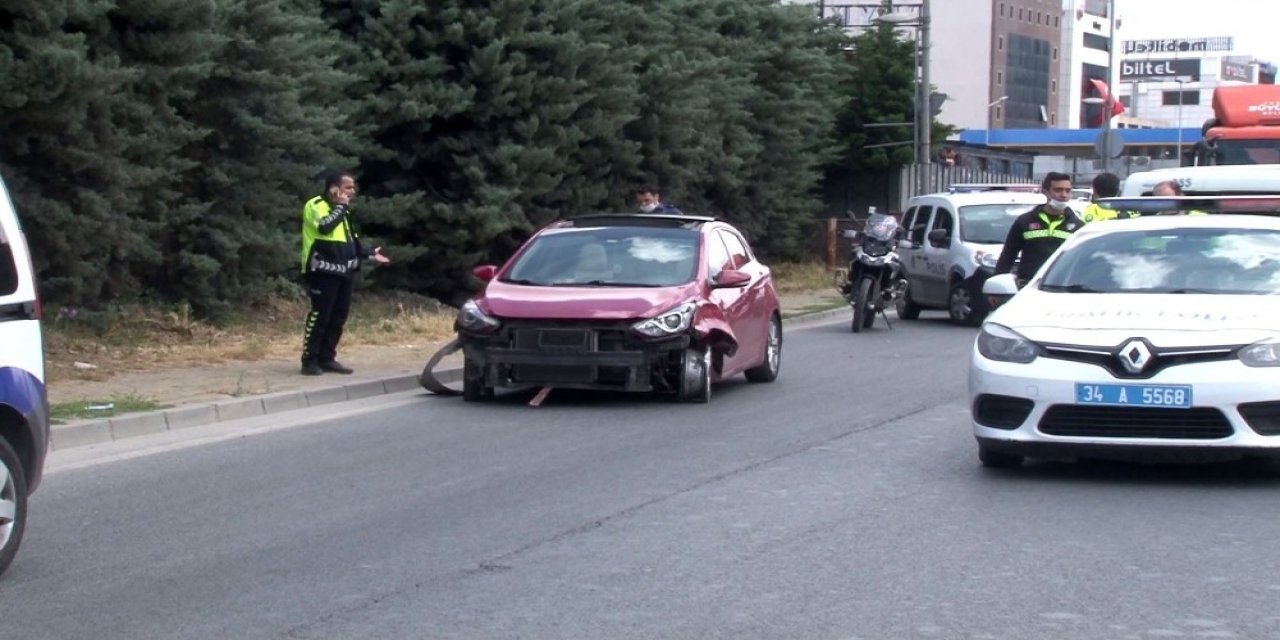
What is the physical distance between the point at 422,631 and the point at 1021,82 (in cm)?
12269

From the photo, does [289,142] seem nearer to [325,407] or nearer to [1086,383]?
[325,407]

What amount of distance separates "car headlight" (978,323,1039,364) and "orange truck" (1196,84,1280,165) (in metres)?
17.0

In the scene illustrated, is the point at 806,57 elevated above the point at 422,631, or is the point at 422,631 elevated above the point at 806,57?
the point at 806,57

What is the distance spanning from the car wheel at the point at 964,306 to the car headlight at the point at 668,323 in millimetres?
10456

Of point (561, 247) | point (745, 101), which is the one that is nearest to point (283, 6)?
point (561, 247)

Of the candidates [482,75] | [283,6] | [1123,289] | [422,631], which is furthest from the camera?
[482,75]

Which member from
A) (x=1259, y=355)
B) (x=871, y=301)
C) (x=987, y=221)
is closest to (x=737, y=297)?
(x=1259, y=355)

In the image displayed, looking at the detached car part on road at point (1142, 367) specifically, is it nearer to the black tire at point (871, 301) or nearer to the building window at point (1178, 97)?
the black tire at point (871, 301)

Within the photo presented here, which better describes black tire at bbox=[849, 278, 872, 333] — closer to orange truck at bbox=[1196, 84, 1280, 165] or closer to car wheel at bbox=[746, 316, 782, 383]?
car wheel at bbox=[746, 316, 782, 383]

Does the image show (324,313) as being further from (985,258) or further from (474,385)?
(985,258)

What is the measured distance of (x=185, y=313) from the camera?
17.9 m

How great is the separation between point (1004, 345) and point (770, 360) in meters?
6.32

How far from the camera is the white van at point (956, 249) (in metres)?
23.1

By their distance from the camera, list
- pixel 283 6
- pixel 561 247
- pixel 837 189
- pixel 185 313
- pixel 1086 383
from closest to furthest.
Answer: pixel 1086 383 < pixel 561 247 < pixel 185 313 < pixel 283 6 < pixel 837 189
